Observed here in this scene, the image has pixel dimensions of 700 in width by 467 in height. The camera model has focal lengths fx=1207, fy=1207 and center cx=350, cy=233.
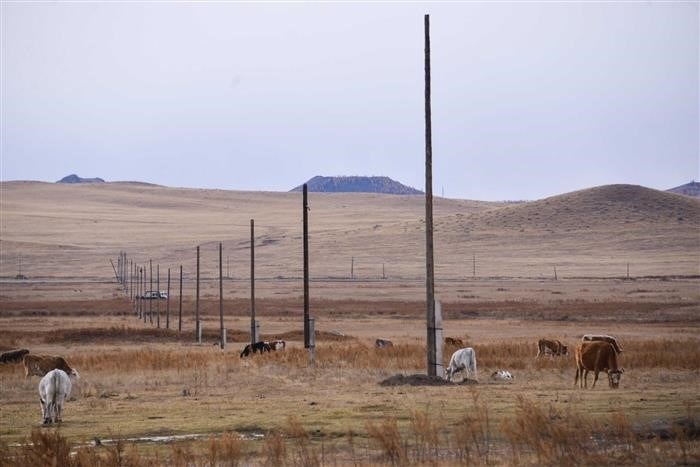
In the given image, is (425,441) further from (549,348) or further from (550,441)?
(549,348)

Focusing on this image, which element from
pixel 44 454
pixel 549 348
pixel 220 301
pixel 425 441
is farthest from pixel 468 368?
pixel 220 301

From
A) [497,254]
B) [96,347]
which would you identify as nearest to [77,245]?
[497,254]

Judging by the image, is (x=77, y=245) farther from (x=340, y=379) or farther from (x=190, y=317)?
(x=340, y=379)

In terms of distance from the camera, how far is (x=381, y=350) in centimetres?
3797

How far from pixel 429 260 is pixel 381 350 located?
1057 centimetres

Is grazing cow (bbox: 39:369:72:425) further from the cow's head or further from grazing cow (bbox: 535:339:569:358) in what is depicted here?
grazing cow (bbox: 535:339:569:358)

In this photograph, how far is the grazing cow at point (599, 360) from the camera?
24594 mm

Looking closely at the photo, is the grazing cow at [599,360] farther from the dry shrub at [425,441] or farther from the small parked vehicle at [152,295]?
the small parked vehicle at [152,295]

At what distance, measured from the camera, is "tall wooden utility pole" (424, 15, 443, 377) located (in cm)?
2759

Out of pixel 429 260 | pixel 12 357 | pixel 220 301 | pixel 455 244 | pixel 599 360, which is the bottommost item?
pixel 12 357

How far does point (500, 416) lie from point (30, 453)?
755 cm

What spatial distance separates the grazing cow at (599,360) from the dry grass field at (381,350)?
1.83ft

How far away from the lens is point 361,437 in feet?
55.6

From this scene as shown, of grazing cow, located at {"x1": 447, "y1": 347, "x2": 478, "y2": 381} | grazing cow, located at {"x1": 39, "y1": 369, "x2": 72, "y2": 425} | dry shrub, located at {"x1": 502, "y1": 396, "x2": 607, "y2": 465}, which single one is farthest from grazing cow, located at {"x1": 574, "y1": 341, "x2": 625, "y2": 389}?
grazing cow, located at {"x1": 39, "y1": 369, "x2": 72, "y2": 425}
